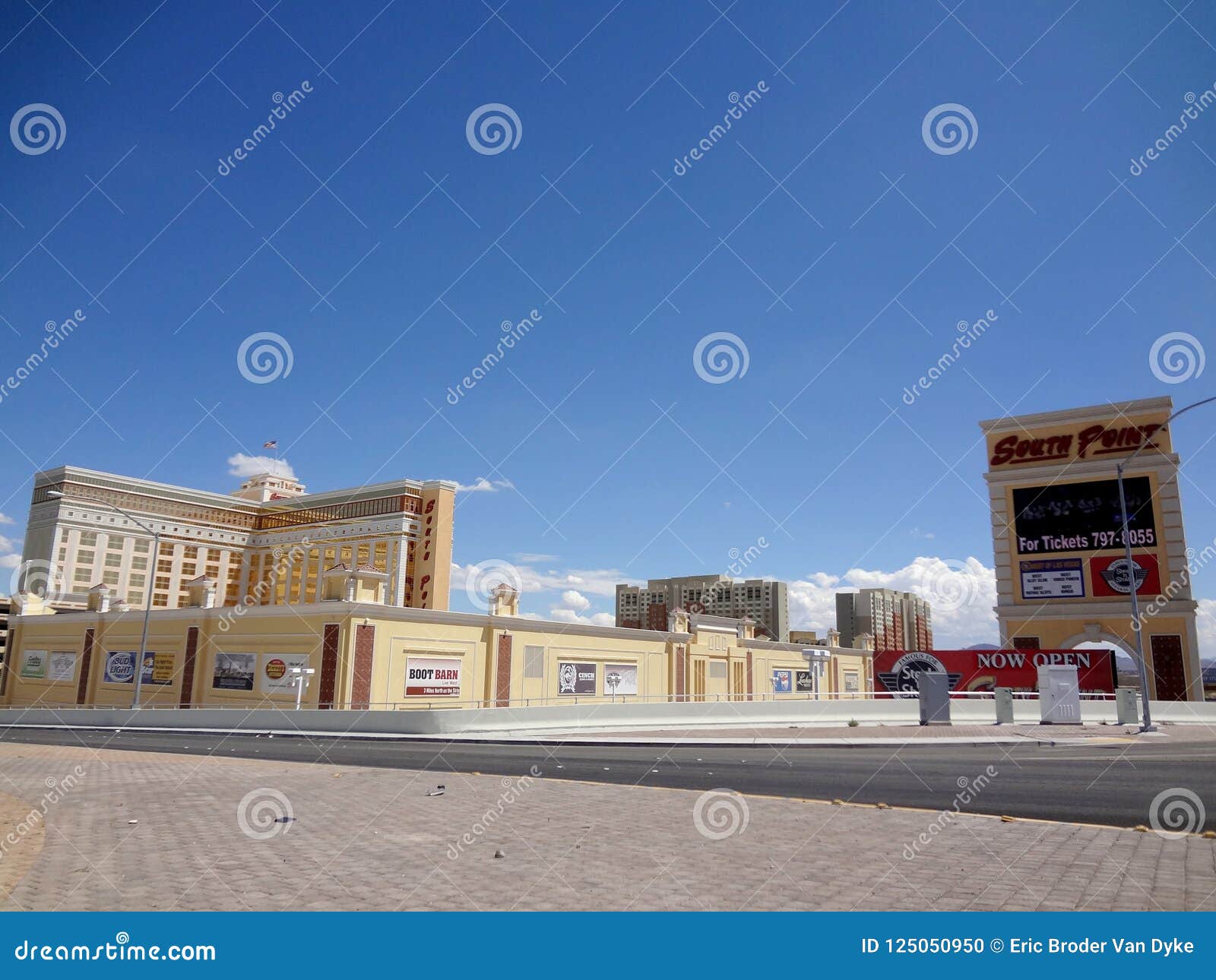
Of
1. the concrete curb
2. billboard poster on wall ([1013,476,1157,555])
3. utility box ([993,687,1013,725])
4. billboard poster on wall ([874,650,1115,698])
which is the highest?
billboard poster on wall ([1013,476,1157,555])

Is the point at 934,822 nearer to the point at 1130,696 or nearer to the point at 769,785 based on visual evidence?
A: the point at 769,785

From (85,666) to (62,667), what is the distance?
2647mm

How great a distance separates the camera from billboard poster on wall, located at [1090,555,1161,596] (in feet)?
144

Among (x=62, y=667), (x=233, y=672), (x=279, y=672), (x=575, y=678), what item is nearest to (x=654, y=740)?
(x=279, y=672)

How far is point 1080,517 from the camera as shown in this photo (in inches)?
1790

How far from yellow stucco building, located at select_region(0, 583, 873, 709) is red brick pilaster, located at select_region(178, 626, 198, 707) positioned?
2.6 inches

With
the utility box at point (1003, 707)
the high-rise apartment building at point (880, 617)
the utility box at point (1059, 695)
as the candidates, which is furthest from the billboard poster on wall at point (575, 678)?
the high-rise apartment building at point (880, 617)

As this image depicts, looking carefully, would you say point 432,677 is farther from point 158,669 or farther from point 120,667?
point 120,667

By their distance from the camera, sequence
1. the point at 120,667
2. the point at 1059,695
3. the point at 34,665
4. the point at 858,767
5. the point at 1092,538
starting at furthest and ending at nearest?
the point at 34,665 → the point at 1092,538 → the point at 120,667 → the point at 1059,695 → the point at 858,767

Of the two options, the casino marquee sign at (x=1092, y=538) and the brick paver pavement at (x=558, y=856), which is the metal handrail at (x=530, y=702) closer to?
the casino marquee sign at (x=1092, y=538)

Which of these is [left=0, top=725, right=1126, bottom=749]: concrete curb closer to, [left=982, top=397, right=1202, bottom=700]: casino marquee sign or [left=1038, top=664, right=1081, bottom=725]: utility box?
[left=1038, top=664, right=1081, bottom=725]: utility box

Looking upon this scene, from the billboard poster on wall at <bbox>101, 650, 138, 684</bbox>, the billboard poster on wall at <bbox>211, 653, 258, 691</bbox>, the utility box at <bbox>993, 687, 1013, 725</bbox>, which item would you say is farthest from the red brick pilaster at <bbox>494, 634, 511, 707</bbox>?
the utility box at <bbox>993, 687, 1013, 725</bbox>

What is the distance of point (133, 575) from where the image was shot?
87750 millimetres

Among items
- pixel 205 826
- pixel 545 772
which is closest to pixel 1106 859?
pixel 205 826
